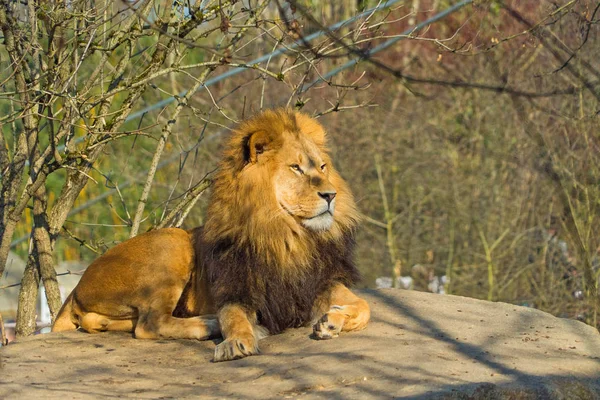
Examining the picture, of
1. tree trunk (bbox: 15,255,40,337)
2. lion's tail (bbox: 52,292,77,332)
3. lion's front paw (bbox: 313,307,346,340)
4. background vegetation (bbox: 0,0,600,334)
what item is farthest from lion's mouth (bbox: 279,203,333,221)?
background vegetation (bbox: 0,0,600,334)

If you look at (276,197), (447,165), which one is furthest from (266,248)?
(447,165)

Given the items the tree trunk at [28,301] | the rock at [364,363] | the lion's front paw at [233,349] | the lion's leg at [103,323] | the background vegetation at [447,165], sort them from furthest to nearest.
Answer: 1. the background vegetation at [447,165]
2. the tree trunk at [28,301]
3. the lion's leg at [103,323]
4. the lion's front paw at [233,349]
5. the rock at [364,363]

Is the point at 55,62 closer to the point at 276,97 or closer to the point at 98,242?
the point at 98,242

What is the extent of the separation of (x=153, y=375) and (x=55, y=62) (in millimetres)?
2781

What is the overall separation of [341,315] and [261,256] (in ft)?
2.07

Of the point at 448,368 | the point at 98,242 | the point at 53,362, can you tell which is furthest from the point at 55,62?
the point at 448,368

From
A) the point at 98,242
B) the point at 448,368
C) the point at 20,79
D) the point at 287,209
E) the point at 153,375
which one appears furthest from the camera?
the point at 98,242

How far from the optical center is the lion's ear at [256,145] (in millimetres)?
5668

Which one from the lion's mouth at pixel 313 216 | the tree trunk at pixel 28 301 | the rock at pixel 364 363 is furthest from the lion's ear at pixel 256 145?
the tree trunk at pixel 28 301

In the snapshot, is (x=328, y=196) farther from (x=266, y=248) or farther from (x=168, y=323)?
(x=168, y=323)

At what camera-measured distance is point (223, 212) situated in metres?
5.80

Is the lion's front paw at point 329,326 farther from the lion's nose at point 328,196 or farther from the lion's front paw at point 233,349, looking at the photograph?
the lion's nose at point 328,196

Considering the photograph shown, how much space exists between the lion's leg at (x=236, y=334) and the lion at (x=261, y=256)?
0.01 meters

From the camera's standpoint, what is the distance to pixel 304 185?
560 centimetres
